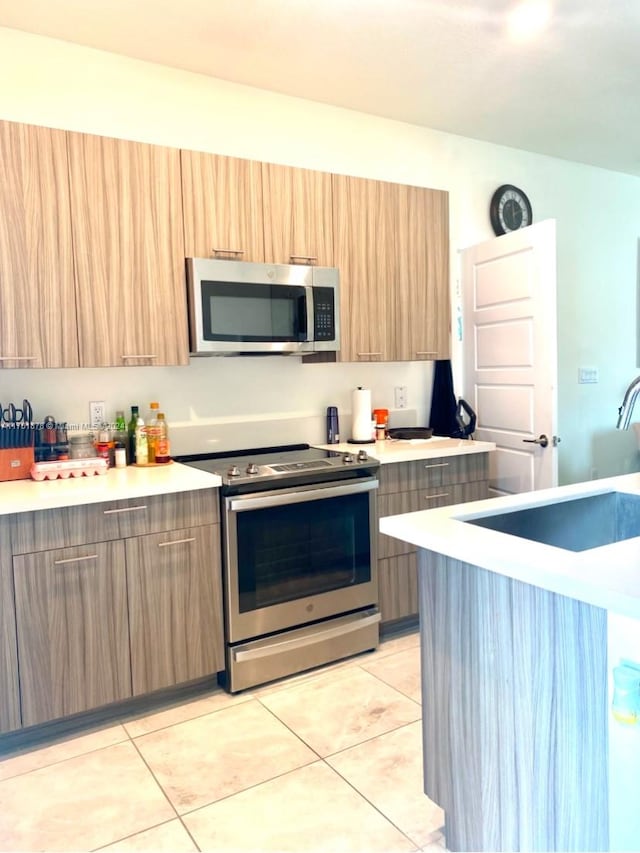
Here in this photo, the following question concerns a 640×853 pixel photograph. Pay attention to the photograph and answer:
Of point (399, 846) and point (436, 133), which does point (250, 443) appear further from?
point (436, 133)

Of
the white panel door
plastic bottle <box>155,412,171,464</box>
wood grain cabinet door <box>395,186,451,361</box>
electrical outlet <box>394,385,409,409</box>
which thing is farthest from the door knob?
plastic bottle <box>155,412,171,464</box>

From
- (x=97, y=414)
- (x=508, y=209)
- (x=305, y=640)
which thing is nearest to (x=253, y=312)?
(x=97, y=414)

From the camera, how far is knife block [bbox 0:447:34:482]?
8.04 ft

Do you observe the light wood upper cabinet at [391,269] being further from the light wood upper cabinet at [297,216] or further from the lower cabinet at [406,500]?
the lower cabinet at [406,500]

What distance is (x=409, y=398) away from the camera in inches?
149

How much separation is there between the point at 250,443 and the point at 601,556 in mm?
2146

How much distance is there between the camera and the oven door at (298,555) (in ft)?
8.29

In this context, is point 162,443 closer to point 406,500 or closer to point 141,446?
point 141,446

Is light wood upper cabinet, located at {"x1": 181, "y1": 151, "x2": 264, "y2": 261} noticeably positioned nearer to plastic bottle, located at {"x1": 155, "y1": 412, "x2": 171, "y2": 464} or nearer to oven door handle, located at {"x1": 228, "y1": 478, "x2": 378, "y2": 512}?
plastic bottle, located at {"x1": 155, "y1": 412, "x2": 171, "y2": 464}

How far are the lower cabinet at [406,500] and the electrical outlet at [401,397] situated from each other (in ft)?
2.13

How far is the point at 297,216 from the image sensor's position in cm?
299

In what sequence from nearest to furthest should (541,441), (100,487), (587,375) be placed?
(100,487), (541,441), (587,375)

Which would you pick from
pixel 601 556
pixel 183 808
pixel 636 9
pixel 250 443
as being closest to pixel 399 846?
pixel 183 808

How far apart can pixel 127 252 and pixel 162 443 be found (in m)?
0.81
